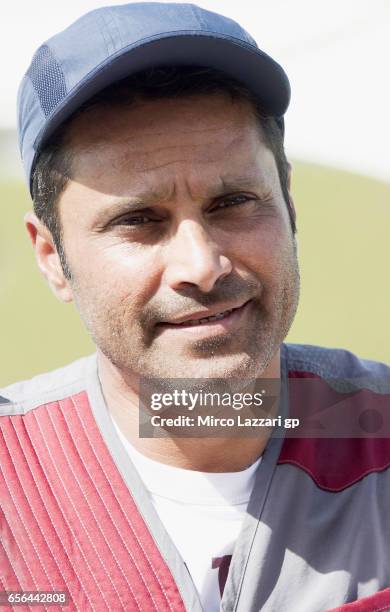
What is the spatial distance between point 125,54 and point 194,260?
0.48m

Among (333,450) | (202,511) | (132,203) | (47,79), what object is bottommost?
(202,511)

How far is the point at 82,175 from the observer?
5.96 ft

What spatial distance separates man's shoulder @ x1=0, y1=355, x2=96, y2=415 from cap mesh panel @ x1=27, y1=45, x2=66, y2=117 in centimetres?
75

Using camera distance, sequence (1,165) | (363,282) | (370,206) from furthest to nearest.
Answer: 1. (1,165)
2. (370,206)
3. (363,282)

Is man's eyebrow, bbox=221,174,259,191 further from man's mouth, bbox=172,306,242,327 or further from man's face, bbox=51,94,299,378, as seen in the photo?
man's mouth, bbox=172,306,242,327

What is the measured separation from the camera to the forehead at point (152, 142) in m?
1.76

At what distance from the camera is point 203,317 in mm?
1759

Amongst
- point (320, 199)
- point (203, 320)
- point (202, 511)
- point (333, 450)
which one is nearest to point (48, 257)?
point (203, 320)

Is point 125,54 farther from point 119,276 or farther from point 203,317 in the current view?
point 203,317

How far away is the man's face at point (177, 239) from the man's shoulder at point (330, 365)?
0.99 feet

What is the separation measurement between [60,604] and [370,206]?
4.39m

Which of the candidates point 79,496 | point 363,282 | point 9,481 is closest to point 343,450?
point 79,496

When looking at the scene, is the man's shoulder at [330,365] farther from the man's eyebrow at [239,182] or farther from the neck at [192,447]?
the man's eyebrow at [239,182]

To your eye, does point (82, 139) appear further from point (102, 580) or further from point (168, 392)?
point (102, 580)
